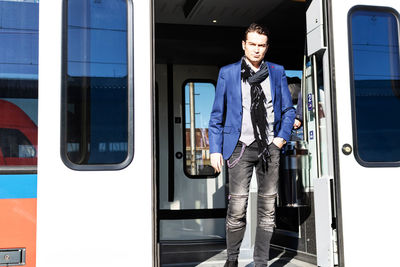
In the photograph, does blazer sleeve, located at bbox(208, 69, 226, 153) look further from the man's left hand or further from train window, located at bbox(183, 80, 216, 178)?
train window, located at bbox(183, 80, 216, 178)

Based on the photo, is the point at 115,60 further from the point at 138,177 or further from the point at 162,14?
the point at 162,14

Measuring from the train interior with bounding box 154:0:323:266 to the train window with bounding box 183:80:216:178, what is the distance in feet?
0.04

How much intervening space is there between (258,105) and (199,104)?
2.74 metres

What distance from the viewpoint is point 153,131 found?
2.54m

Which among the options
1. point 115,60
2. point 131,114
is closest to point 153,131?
point 131,114

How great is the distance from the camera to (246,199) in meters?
2.92

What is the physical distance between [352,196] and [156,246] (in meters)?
1.20

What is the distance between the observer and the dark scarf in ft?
9.51

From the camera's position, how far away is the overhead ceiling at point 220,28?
4453 millimetres

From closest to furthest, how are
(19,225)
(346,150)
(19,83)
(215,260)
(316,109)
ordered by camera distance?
(19,225) → (19,83) → (346,150) → (316,109) → (215,260)

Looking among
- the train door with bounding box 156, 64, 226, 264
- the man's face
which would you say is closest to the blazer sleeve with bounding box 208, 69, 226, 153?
the man's face

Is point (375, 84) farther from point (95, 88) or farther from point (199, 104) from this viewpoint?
point (199, 104)

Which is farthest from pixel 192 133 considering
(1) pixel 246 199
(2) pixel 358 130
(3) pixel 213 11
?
(2) pixel 358 130

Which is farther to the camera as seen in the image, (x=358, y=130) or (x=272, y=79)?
(x=272, y=79)
